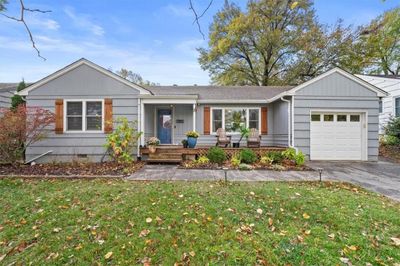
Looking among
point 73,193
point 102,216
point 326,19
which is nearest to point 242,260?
point 102,216

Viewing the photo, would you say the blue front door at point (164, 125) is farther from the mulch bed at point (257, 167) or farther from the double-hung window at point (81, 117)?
the mulch bed at point (257, 167)

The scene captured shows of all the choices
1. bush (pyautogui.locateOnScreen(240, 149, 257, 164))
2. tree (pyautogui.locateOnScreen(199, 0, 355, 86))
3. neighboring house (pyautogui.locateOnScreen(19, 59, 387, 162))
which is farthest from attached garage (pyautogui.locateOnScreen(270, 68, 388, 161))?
tree (pyautogui.locateOnScreen(199, 0, 355, 86))

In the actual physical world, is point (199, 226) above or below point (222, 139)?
below

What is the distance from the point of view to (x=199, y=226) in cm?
368

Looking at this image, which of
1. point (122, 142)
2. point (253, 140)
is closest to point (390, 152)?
point (253, 140)

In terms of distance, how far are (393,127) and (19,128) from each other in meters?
17.7

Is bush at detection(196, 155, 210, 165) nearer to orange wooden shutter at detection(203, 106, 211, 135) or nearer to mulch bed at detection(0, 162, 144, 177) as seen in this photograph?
mulch bed at detection(0, 162, 144, 177)

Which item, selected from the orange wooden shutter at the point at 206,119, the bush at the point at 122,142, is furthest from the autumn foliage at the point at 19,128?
the orange wooden shutter at the point at 206,119

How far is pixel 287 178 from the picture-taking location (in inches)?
283

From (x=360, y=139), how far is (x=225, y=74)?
14.9 m

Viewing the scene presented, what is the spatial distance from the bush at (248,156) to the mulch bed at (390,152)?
667cm

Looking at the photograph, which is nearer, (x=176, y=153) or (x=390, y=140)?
(x=176, y=153)

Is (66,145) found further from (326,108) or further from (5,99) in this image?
(326,108)

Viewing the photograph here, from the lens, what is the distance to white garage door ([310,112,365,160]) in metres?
10.8
